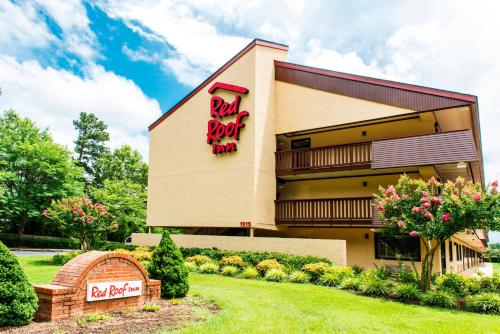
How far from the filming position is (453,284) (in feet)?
40.1

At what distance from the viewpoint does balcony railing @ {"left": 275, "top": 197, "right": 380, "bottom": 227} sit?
1742cm

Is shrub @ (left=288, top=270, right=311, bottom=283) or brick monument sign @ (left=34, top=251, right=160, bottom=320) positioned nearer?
brick monument sign @ (left=34, top=251, right=160, bottom=320)

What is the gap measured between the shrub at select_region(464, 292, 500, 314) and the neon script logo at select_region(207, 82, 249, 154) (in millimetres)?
12318

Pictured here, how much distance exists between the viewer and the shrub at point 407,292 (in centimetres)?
1121

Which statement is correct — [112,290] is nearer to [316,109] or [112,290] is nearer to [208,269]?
[208,269]

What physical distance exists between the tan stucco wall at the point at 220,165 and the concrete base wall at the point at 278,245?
93cm

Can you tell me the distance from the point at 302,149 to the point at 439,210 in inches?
347

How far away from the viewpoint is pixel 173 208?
22.5 metres

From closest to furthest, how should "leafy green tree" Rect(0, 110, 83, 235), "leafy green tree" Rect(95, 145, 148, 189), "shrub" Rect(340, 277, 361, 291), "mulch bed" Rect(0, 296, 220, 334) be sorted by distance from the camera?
1. "mulch bed" Rect(0, 296, 220, 334)
2. "shrub" Rect(340, 277, 361, 291)
3. "leafy green tree" Rect(0, 110, 83, 235)
4. "leafy green tree" Rect(95, 145, 148, 189)

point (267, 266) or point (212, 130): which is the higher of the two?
point (212, 130)

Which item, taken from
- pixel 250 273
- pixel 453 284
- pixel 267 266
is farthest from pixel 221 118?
pixel 453 284

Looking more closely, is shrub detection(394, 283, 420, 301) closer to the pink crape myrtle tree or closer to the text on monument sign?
the pink crape myrtle tree

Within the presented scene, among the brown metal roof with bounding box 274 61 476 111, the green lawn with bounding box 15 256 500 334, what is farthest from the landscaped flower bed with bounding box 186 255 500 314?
the brown metal roof with bounding box 274 61 476 111

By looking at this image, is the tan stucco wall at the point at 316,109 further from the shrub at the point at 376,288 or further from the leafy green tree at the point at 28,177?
the leafy green tree at the point at 28,177
